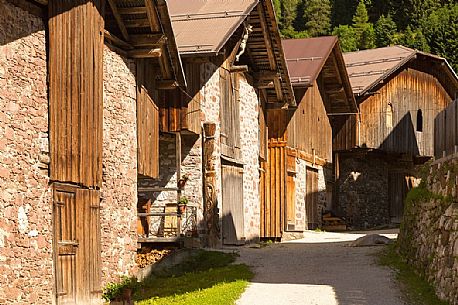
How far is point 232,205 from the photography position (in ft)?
82.2

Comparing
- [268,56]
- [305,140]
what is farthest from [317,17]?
[268,56]

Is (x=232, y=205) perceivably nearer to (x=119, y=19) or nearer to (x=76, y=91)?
(x=119, y=19)

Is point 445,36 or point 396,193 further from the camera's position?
point 445,36

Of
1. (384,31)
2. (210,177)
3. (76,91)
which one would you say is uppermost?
(384,31)

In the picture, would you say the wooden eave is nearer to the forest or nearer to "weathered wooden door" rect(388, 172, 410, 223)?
"weathered wooden door" rect(388, 172, 410, 223)

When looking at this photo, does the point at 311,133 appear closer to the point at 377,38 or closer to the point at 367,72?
the point at 367,72

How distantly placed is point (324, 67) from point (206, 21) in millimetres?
11539

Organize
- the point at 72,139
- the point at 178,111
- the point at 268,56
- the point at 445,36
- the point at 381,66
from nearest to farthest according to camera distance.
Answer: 1. the point at 72,139
2. the point at 178,111
3. the point at 268,56
4. the point at 381,66
5. the point at 445,36

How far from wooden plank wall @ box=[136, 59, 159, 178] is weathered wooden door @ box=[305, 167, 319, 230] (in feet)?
43.0

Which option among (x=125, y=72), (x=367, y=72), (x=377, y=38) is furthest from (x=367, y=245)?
(x=377, y=38)

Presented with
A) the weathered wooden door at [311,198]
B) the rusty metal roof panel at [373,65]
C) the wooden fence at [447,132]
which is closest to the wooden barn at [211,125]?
the wooden fence at [447,132]

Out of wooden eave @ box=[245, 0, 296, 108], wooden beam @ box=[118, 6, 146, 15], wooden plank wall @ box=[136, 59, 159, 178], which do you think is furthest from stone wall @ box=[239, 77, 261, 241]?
wooden beam @ box=[118, 6, 146, 15]

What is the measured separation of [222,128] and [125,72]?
19.0 ft

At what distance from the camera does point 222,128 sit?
2420 centimetres
